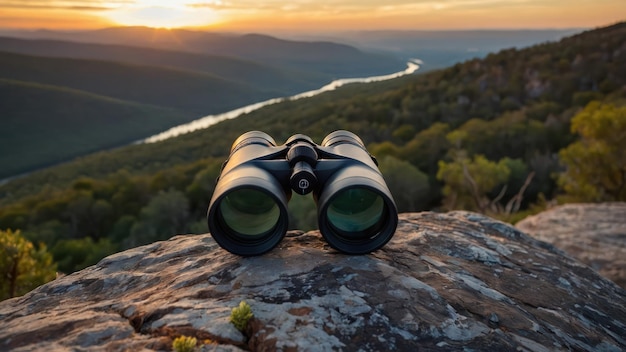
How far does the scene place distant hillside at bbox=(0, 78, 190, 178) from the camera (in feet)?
260

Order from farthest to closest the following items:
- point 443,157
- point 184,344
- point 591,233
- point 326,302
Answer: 1. point 443,157
2. point 591,233
3. point 326,302
4. point 184,344

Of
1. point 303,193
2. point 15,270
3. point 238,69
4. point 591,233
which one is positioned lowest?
point 238,69

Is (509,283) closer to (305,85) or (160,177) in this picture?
(160,177)

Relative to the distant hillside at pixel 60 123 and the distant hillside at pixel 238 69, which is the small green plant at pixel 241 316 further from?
the distant hillside at pixel 238 69

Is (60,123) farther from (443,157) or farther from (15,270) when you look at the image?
(15,270)

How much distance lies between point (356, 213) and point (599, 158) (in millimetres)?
11856

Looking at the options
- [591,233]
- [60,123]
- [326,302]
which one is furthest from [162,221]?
[60,123]

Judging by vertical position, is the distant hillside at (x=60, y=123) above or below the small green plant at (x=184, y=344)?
below

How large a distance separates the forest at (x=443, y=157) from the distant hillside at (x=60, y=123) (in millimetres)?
26795

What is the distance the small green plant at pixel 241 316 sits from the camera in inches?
85.0

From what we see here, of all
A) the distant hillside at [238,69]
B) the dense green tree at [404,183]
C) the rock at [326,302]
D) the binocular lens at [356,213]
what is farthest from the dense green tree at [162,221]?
the distant hillside at [238,69]

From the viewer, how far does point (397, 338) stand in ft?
7.00

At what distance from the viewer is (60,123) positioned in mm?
94062

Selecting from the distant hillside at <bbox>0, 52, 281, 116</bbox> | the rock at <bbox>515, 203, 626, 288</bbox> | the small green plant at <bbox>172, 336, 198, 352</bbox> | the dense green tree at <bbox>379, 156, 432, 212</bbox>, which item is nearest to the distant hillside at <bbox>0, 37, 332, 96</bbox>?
the distant hillside at <bbox>0, 52, 281, 116</bbox>
